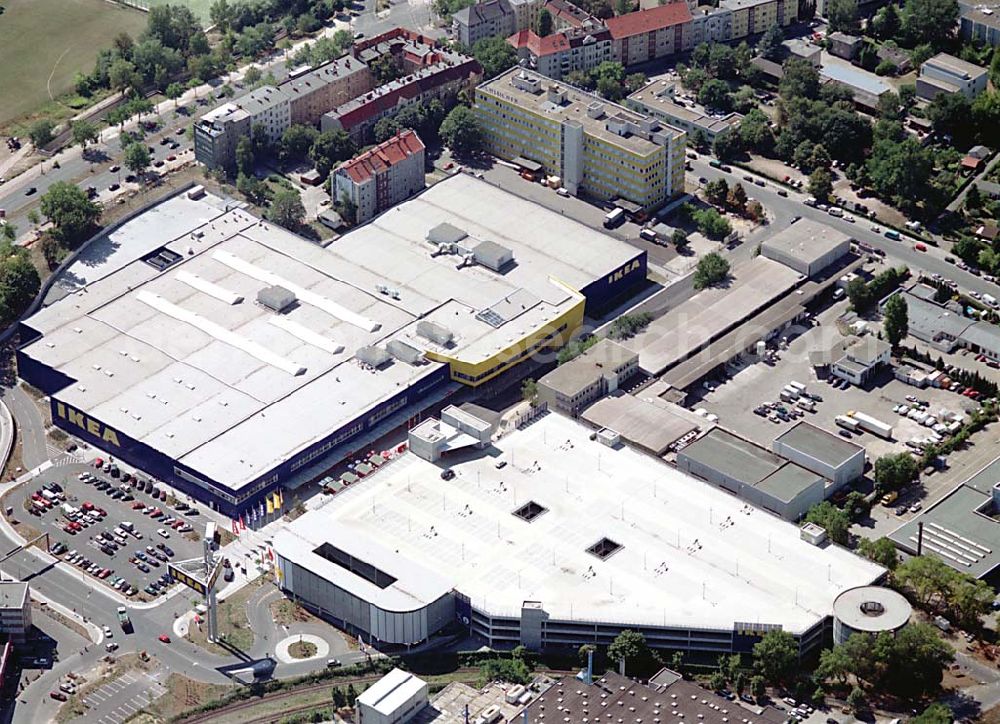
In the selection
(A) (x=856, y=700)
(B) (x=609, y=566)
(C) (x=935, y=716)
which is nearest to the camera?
(C) (x=935, y=716)

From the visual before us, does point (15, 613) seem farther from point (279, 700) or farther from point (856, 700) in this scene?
point (856, 700)

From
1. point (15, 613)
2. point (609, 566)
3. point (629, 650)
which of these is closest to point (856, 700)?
point (629, 650)

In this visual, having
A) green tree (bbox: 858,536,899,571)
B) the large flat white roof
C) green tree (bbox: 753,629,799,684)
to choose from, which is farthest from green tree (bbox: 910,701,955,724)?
green tree (bbox: 858,536,899,571)

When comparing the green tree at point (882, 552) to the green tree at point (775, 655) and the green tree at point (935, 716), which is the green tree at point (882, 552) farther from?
the green tree at point (935, 716)

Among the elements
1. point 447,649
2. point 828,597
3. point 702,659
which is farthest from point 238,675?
point 828,597

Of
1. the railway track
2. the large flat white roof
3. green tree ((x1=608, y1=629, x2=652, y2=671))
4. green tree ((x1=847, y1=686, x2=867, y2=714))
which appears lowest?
the railway track

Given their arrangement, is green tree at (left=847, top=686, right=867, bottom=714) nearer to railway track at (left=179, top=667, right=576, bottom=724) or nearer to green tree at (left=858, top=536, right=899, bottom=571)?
green tree at (left=858, top=536, right=899, bottom=571)
